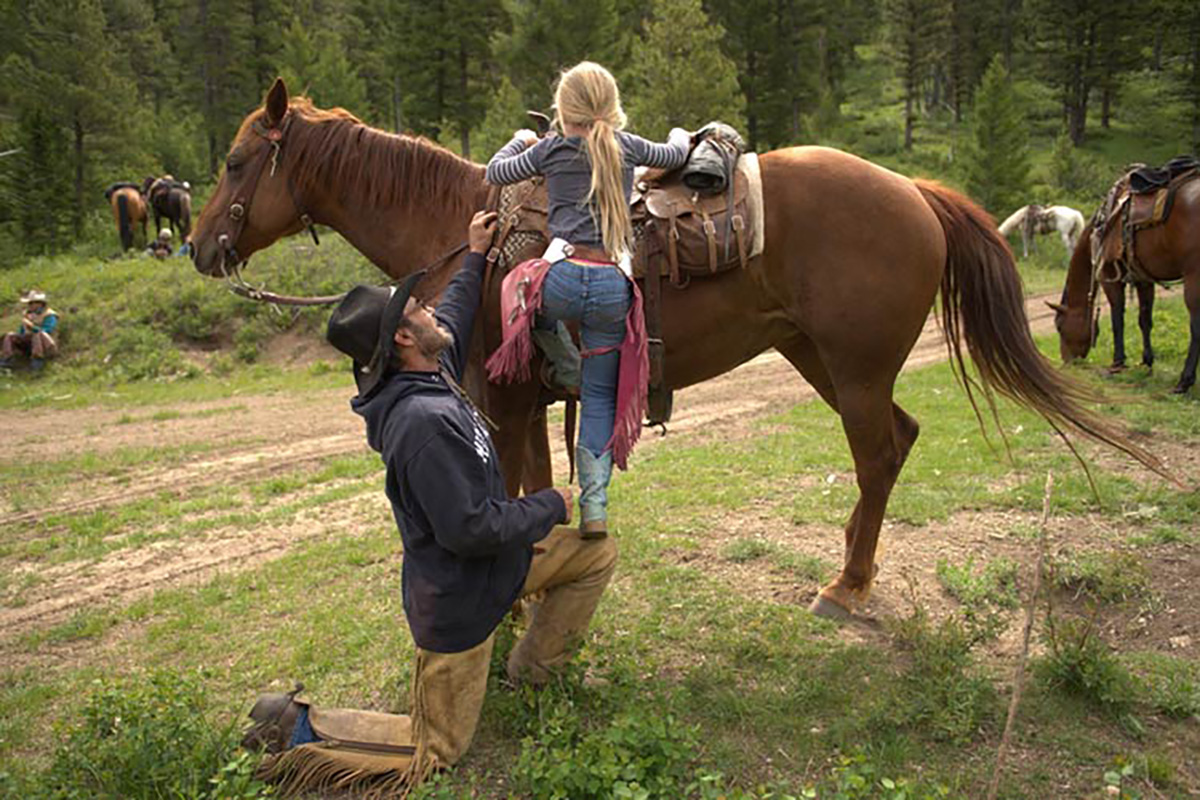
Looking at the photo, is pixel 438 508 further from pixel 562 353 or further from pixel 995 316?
Answer: pixel 995 316

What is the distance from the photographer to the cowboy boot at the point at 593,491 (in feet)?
11.5

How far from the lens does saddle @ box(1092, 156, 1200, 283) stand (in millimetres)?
9077

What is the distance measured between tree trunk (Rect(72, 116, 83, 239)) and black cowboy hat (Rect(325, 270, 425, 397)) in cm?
2706

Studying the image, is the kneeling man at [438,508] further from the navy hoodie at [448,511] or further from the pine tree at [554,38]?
the pine tree at [554,38]

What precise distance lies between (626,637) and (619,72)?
2708cm

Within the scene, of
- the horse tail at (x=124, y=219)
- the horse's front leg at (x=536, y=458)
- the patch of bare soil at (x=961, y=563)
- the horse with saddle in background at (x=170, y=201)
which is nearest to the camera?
the patch of bare soil at (x=961, y=563)

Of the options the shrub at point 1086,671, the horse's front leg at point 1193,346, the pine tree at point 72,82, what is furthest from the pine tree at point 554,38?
the shrub at point 1086,671

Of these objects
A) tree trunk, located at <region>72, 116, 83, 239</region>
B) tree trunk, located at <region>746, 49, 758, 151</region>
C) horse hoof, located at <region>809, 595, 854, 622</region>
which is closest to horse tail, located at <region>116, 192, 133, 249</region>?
tree trunk, located at <region>72, 116, 83, 239</region>

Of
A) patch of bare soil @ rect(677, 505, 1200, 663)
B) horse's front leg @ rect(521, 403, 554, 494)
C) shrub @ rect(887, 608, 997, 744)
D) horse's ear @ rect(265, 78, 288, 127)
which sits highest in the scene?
horse's ear @ rect(265, 78, 288, 127)

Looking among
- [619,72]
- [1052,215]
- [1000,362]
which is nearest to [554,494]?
[1000,362]

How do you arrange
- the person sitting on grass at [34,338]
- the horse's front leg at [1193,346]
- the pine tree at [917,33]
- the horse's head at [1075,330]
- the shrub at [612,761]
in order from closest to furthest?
1. the shrub at [612,761]
2. the horse's front leg at [1193,346]
3. the horse's head at [1075,330]
4. the person sitting on grass at [34,338]
5. the pine tree at [917,33]

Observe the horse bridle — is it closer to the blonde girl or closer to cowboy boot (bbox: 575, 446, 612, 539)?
the blonde girl

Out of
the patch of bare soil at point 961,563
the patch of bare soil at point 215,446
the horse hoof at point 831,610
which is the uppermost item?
the horse hoof at point 831,610

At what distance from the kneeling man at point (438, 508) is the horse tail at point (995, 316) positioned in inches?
103
